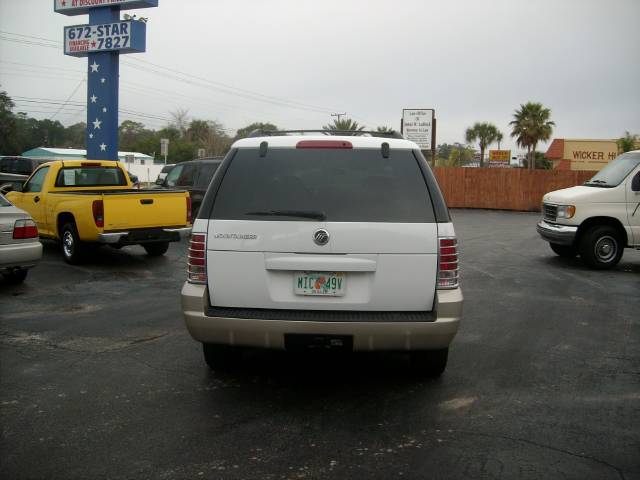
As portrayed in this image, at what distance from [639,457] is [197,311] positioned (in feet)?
9.66

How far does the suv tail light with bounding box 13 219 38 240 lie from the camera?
28.2ft

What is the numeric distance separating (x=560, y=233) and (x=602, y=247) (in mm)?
766

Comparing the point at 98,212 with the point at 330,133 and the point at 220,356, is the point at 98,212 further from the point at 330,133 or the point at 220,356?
the point at 330,133

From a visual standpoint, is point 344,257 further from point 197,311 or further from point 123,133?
point 123,133

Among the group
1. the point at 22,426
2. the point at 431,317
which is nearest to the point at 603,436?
the point at 431,317

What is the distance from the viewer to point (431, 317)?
4.47 meters

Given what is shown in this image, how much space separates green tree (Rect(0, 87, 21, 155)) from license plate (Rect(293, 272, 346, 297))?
6566cm

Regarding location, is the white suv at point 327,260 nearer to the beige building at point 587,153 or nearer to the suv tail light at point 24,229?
the suv tail light at point 24,229

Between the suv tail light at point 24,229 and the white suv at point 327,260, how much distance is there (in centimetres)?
504

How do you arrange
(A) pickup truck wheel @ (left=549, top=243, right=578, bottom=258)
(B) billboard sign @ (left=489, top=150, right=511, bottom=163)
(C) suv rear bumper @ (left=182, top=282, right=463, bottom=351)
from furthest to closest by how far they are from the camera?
(B) billboard sign @ (left=489, top=150, right=511, bottom=163)
(A) pickup truck wheel @ (left=549, top=243, right=578, bottom=258)
(C) suv rear bumper @ (left=182, top=282, right=463, bottom=351)

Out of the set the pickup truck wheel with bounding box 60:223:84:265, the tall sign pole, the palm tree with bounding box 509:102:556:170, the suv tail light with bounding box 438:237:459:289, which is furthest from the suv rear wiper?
the palm tree with bounding box 509:102:556:170

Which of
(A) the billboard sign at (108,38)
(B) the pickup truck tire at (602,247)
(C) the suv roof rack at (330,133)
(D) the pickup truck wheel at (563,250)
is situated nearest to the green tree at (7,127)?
(A) the billboard sign at (108,38)

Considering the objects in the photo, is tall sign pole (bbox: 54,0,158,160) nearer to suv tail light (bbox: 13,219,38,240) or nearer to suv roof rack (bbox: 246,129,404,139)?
suv tail light (bbox: 13,219,38,240)

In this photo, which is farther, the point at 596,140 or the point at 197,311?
the point at 596,140
